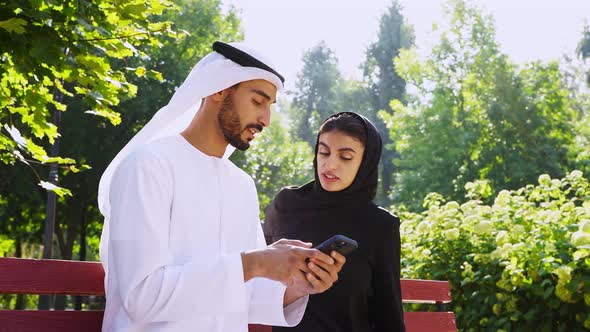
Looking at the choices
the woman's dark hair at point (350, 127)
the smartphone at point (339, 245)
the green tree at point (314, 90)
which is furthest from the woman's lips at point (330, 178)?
the green tree at point (314, 90)

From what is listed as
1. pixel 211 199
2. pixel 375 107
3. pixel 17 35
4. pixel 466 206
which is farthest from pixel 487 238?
pixel 375 107

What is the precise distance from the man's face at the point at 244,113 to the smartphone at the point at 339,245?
0.52m

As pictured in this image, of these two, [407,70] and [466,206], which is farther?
[407,70]

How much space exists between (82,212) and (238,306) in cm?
2511

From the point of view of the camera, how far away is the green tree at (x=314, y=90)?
65500mm

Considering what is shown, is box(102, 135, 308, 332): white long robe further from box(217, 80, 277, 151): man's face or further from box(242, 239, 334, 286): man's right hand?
box(217, 80, 277, 151): man's face

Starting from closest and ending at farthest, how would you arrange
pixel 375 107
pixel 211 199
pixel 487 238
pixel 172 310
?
1. pixel 172 310
2. pixel 211 199
3. pixel 487 238
4. pixel 375 107

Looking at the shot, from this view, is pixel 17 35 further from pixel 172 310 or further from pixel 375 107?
pixel 375 107

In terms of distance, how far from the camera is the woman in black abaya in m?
4.05

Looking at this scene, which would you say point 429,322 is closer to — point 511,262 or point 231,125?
point 511,262

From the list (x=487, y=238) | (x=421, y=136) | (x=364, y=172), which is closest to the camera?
(x=364, y=172)

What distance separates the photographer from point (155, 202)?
2660 mm

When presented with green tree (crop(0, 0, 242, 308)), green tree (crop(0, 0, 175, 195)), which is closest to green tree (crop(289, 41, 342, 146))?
green tree (crop(0, 0, 242, 308))

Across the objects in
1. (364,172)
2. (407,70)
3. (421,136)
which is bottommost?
(364,172)
